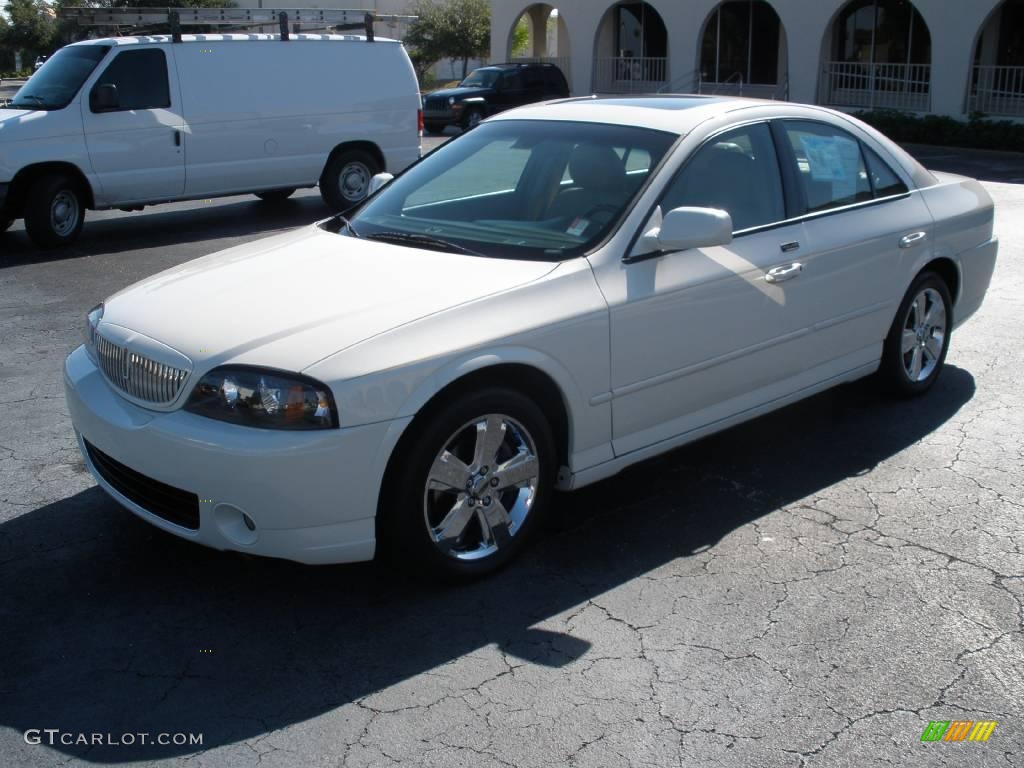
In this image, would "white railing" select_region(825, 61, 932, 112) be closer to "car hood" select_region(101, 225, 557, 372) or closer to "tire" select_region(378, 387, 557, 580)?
"car hood" select_region(101, 225, 557, 372)

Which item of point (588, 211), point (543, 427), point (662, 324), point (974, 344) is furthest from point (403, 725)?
point (974, 344)

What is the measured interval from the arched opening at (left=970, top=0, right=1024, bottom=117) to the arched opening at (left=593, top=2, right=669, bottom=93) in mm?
9169

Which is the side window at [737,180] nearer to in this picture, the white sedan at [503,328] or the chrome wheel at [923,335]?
the white sedan at [503,328]

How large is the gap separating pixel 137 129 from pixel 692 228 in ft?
29.4

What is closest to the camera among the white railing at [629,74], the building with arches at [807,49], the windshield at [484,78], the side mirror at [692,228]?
the side mirror at [692,228]

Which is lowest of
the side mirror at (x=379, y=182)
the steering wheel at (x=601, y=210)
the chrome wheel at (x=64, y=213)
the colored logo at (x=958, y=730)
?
the colored logo at (x=958, y=730)

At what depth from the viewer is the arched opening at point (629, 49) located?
31078 millimetres

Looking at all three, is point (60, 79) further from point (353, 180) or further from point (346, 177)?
point (353, 180)

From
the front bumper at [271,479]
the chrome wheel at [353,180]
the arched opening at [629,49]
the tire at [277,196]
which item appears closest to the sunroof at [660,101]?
the front bumper at [271,479]

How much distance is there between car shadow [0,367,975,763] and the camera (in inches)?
135

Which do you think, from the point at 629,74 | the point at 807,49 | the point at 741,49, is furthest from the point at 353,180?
the point at 629,74

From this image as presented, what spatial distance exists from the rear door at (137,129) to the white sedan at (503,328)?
7.10 metres

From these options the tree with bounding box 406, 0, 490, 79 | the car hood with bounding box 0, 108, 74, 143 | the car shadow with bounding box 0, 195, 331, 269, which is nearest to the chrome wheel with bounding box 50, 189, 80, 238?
the car shadow with bounding box 0, 195, 331, 269

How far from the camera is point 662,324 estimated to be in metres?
4.50
